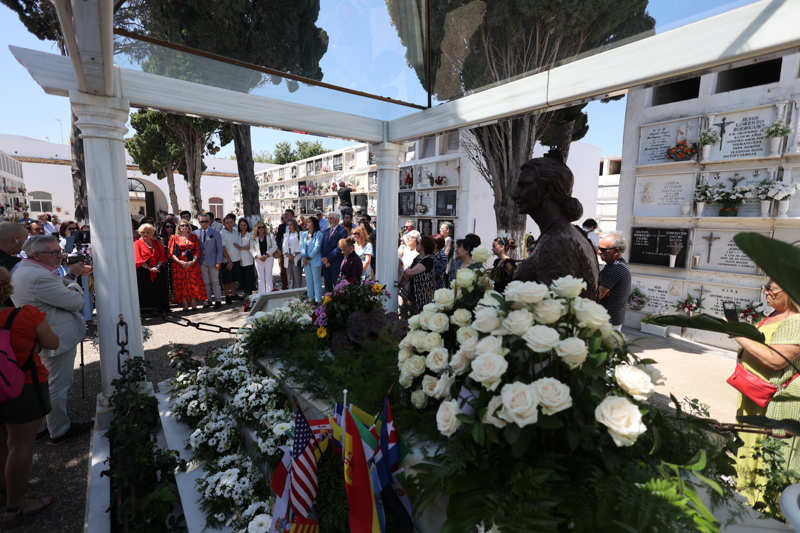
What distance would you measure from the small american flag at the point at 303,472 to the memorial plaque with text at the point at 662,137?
8220 mm

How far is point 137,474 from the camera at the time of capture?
283 centimetres

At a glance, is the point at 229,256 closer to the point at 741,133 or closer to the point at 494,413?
the point at 494,413

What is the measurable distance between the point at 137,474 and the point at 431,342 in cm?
274

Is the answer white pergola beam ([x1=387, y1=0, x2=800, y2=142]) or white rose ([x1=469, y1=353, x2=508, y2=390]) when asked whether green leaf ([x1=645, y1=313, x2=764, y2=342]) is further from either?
white pergola beam ([x1=387, y1=0, x2=800, y2=142])

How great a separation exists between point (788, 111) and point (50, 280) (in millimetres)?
9921

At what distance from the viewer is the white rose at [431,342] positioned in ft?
5.36

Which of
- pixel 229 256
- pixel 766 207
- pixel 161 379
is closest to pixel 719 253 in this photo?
pixel 766 207

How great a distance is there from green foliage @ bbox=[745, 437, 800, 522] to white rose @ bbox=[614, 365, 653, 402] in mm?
1611

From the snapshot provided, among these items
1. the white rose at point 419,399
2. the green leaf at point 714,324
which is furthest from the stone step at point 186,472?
the green leaf at point 714,324

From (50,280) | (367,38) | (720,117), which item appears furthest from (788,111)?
(50,280)

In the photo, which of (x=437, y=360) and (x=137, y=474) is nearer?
(x=437, y=360)

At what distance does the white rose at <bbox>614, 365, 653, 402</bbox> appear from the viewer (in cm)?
115

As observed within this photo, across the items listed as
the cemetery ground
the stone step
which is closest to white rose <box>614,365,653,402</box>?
the cemetery ground

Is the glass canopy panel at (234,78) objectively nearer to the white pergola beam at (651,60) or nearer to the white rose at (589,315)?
the white pergola beam at (651,60)
